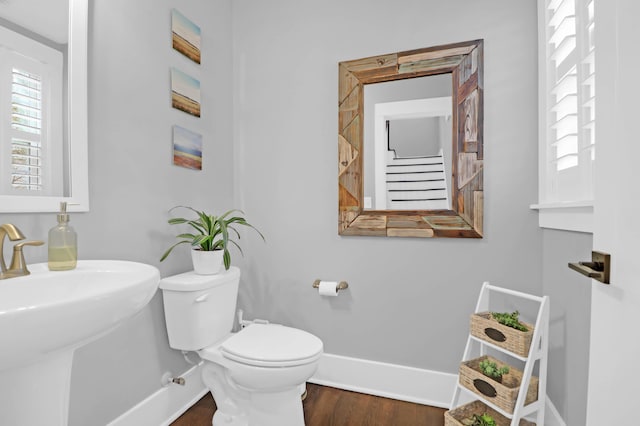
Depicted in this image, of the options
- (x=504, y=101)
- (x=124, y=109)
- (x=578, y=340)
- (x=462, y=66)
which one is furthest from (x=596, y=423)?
(x=124, y=109)

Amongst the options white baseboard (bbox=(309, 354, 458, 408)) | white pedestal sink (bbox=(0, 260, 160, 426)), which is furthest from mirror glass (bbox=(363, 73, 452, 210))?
white pedestal sink (bbox=(0, 260, 160, 426))

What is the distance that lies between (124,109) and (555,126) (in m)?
1.82

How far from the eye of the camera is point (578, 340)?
1181 millimetres

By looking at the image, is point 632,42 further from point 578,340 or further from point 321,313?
point 321,313

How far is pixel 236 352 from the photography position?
4.37ft

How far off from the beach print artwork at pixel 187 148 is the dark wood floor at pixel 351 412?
128 cm

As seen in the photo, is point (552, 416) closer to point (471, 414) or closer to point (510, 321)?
Result: point (471, 414)

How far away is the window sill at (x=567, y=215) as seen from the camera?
107 cm

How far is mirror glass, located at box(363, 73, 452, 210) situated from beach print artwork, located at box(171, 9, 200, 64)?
3.19ft

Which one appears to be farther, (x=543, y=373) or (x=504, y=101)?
(x=504, y=101)

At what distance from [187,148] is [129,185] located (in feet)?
1.31

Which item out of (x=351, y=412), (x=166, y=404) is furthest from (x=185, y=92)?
(x=351, y=412)

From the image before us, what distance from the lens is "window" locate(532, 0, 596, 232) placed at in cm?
110

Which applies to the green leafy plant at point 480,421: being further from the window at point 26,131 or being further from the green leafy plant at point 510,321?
the window at point 26,131
